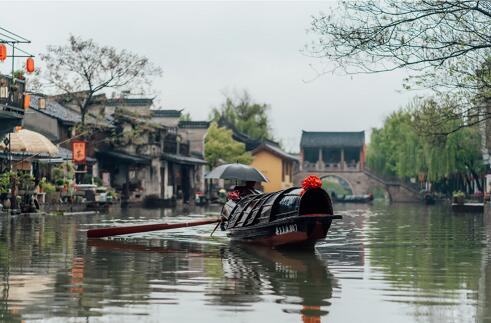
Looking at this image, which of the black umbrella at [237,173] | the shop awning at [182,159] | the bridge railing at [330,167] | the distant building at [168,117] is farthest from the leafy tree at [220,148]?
the black umbrella at [237,173]

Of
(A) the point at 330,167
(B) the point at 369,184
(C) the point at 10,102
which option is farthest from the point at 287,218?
(A) the point at 330,167

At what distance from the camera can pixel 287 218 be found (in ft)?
68.6

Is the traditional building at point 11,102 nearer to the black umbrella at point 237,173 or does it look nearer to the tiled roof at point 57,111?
the black umbrella at point 237,173

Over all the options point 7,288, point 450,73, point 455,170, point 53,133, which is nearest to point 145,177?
point 53,133

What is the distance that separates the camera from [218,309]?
11.2m

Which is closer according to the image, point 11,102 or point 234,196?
point 234,196

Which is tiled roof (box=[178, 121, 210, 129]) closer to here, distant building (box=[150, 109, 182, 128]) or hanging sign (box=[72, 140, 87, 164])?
distant building (box=[150, 109, 182, 128])

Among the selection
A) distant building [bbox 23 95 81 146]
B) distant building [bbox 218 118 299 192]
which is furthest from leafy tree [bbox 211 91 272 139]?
distant building [bbox 23 95 81 146]

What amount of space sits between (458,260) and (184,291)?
320 inches

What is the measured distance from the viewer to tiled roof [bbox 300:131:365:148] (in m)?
115

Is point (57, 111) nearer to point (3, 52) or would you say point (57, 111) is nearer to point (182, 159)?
point (182, 159)

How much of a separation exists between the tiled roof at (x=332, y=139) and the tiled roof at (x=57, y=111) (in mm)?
56626

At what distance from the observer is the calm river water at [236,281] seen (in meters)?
11.0

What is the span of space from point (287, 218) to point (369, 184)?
9083 cm
